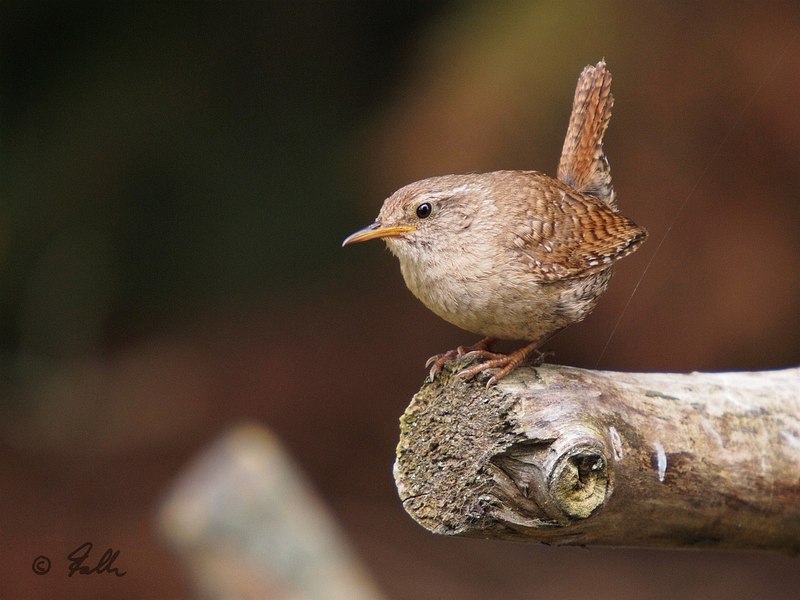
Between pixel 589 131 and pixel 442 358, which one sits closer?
pixel 442 358

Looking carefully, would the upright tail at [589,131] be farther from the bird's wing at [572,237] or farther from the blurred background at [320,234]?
the blurred background at [320,234]

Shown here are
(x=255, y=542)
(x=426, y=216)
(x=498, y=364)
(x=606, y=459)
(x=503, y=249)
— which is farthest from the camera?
(x=255, y=542)

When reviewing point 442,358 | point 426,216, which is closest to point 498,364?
point 442,358

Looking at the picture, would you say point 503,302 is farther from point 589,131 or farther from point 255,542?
point 255,542

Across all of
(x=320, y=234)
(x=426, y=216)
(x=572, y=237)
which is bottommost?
(x=320, y=234)

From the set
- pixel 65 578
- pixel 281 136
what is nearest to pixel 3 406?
pixel 65 578

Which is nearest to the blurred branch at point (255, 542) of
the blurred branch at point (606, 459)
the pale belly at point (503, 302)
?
the pale belly at point (503, 302)

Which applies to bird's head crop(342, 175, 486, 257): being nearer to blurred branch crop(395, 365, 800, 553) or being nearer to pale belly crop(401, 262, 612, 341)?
pale belly crop(401, 262, 612, 341)

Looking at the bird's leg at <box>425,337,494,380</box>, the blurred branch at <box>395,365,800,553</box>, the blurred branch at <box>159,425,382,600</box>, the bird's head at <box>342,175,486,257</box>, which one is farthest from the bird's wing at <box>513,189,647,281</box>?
the blurred branch at <box>159,425,382,600</box>
